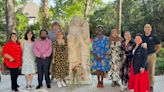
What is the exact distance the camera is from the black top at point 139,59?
6953 millimetres

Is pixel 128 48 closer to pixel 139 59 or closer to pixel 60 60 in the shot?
pixel 139 59

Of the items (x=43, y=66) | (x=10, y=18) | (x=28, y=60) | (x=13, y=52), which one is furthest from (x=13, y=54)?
(x=10, y=18)

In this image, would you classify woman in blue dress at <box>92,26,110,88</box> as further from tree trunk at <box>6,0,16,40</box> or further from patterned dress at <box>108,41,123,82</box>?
tree trunk at <box>6,0,16,40</box>

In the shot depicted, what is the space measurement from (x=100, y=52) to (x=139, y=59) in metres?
1.19

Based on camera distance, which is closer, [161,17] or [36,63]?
[36,63]

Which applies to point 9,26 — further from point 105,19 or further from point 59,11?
point 59,11

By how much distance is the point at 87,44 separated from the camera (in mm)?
A: 8281

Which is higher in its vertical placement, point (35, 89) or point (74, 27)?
point (74, 27)

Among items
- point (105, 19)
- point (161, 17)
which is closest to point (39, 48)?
point (161, 17)

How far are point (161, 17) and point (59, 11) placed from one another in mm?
11518

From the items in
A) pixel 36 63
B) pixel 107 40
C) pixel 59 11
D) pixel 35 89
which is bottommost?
pixel 35 89

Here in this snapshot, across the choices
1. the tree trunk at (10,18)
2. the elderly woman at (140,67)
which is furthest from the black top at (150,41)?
the tree trunk at (10,18)

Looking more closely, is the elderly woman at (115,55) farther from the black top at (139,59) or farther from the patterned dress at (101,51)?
the black top at (139,59)

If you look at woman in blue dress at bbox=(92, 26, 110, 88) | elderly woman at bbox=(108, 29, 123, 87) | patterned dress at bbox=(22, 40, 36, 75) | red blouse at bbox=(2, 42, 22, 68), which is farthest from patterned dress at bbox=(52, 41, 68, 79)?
elderly woman at bbox=(108, 29, 123, 87)
